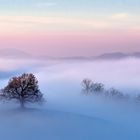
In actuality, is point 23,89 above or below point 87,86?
below

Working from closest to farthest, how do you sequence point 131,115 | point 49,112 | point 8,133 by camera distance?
point 8,133 < point 49,112 < point 131,115

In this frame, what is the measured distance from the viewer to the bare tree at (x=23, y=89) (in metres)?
106

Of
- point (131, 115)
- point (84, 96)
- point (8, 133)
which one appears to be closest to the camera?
point (8, 133)

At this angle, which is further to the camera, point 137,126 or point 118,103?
point 118,103

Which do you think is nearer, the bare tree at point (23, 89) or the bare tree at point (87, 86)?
the bare tree at point (23, 89)

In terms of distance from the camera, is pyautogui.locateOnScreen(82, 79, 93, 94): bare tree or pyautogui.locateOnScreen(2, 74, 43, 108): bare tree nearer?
pyautogui.locateOnScreen(2, 74, 43, 108): bare tree

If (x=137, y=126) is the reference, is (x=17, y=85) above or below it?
above

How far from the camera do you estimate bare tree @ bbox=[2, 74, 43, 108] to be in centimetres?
10650

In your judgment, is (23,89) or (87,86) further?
(87,86)

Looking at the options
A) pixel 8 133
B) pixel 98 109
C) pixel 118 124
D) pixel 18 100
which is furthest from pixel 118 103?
pixel 8 133

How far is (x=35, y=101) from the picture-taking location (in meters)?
109

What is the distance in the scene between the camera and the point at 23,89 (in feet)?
351

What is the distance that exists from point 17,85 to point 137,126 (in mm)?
29235

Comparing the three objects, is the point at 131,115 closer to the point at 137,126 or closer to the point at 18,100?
the point at 137,126
